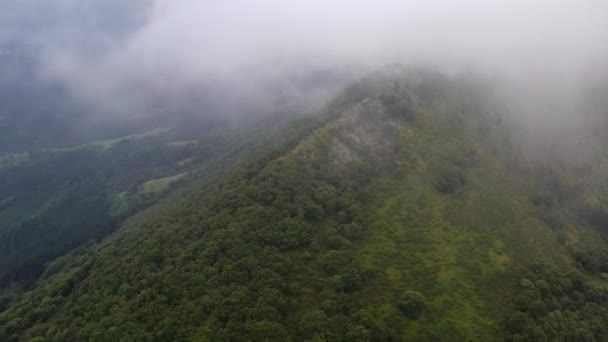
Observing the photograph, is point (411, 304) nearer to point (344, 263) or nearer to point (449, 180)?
point (344, 263)

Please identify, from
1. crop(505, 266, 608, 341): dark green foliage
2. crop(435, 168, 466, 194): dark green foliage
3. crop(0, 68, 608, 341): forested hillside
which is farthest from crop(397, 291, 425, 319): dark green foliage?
crop(435, 168, 466, 194): dark green foliage

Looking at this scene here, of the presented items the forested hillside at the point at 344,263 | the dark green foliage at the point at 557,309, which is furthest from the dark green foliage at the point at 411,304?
the dark green foliage at the point at 557,309

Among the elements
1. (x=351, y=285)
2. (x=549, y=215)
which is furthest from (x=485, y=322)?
(x=549, y=215)

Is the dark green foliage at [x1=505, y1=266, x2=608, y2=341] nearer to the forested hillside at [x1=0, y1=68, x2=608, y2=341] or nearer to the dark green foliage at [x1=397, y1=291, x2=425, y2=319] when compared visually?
the forested hillside at [x1=0, y1=68, x2=608, y2=341]

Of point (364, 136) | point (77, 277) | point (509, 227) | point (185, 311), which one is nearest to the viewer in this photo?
point (185, 311)

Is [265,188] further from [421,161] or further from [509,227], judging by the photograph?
[509,227]

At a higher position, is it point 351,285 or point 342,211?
point 342,211

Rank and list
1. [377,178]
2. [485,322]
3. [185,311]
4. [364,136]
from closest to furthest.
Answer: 1. [185,311]
2. [485,322]
3. [377,178]
4. [364,136]

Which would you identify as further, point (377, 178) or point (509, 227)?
point (377, 178)
